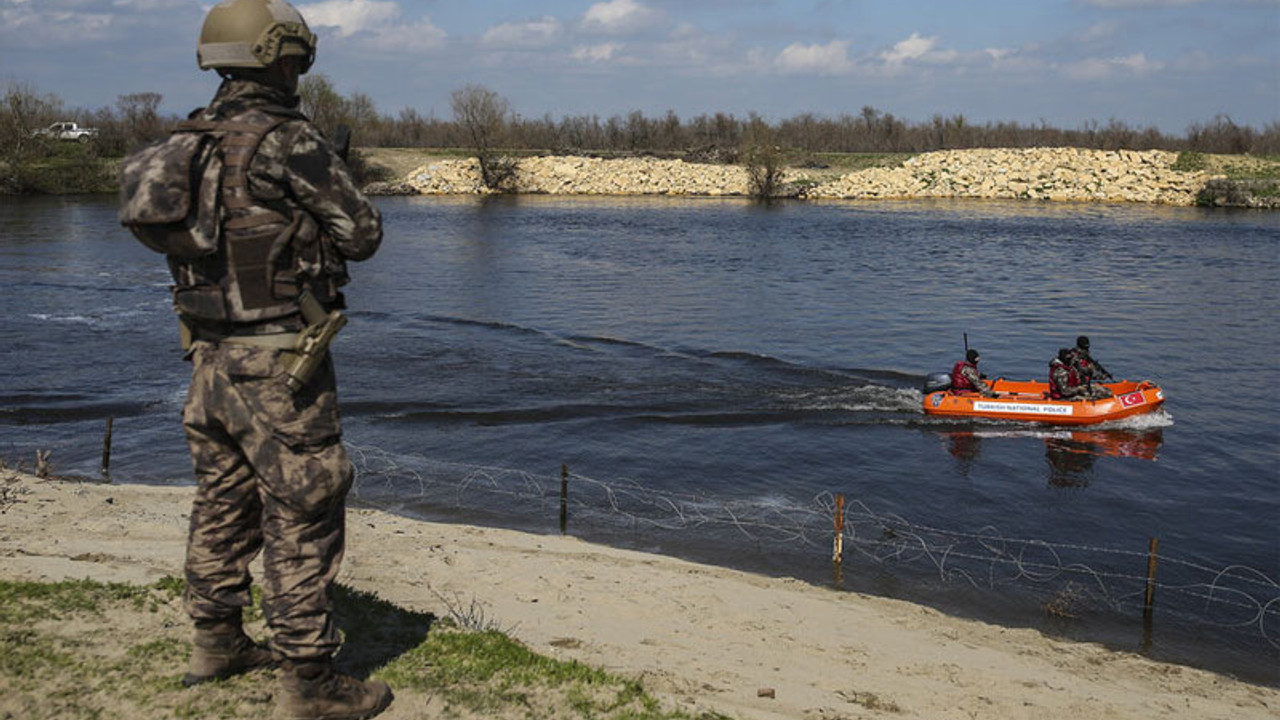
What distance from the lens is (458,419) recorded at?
22156 millimetres

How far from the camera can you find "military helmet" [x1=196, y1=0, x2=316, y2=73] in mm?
5047

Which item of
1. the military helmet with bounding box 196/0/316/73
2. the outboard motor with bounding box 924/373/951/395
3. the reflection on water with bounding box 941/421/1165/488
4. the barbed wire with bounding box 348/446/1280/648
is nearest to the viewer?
the military helmet with bounding box 196/0/316/73

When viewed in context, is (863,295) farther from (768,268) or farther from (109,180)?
(109,180)

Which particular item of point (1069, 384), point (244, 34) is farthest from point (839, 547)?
point (1069, 384)

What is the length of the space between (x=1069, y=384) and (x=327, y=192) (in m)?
20.8

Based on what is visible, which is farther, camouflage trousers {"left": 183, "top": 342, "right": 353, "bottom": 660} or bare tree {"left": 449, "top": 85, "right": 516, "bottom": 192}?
bare tree {"left": 449, "top": 85, "right": 516, "bottom": 192}

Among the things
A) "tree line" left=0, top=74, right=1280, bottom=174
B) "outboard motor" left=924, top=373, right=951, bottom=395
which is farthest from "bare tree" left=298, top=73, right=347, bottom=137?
"outboard motor" left=924, top=373, right=951, bottom=395

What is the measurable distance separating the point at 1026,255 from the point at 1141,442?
3159 centimetres

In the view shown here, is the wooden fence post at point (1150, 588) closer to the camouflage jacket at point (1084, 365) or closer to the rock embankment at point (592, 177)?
the camouflage jacket at point (1084, 365)

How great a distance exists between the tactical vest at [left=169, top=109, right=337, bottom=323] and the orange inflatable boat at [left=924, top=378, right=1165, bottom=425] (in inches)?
780

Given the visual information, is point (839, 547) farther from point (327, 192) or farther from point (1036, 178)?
point (1036, 178)

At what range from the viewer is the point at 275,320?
16.7 ft

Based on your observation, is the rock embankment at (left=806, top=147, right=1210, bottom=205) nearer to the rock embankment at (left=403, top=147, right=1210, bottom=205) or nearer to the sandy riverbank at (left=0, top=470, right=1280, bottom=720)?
the rock embankment at (left=403, top=147, right=1210, bottom=205)

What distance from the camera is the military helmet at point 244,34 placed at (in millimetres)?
5047
